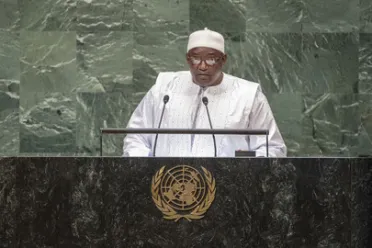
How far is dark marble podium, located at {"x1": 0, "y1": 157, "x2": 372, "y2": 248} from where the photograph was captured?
20.5ft

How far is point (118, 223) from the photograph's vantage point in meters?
6.24

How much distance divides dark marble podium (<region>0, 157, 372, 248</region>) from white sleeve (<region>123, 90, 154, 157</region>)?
1.57 m

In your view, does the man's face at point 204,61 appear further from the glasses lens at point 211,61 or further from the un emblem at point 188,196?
the un emblem at point 188,196

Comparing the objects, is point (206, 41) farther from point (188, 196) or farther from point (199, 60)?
point (188, 196)

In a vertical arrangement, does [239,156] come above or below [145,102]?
below

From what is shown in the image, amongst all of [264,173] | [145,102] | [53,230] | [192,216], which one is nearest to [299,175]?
[264,173]

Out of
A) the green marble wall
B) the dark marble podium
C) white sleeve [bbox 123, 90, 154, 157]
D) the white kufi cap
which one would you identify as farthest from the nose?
the dark marble podium

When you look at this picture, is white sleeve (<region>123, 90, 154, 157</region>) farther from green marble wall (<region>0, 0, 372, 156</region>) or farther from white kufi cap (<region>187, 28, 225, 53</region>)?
green marble wall (<region>0, 0, 372, 156</region>)

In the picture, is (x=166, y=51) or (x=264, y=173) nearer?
(x=264, y=173)

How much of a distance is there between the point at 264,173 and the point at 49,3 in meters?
4.53

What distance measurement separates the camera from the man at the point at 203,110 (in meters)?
8.09

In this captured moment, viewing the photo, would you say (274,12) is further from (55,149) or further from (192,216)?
(192,216)

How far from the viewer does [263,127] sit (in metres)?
8.23

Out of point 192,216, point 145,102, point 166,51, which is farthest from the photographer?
point 166,51
